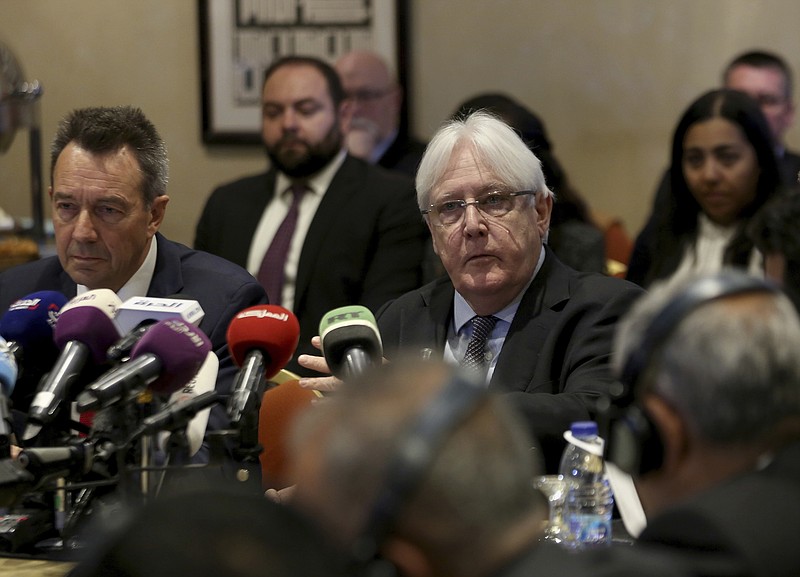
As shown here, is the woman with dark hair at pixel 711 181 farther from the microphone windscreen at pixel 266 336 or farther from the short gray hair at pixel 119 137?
the microphone windscreen at pixel 266 336

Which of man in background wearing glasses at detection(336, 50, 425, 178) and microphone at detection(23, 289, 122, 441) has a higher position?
man in background wearing glasses at detection(336, 50, 425, 178)

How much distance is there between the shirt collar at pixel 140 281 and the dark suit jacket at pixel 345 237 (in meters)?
1.22

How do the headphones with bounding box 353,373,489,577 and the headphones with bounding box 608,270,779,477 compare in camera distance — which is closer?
the headphones with bounding box 353,373,489,577

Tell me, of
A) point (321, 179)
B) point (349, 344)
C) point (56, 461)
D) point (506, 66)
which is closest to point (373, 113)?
point (506, 66)

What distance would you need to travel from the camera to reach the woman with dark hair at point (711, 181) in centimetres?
444

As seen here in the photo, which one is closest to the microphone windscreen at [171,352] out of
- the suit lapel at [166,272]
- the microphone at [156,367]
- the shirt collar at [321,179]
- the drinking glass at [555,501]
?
the microphone at [156,367]

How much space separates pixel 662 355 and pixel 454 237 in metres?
1.86

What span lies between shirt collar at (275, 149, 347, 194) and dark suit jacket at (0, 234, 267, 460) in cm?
182

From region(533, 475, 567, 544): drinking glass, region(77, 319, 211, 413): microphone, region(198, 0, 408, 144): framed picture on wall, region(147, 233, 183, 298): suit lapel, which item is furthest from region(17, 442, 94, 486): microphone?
region(198, 0, 408, 144): framed picture on wall

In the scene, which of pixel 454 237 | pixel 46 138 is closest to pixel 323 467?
pixel 454 237

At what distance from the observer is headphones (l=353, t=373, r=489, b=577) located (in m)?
1.08

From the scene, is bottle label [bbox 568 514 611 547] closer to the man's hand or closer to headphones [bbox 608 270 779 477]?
the man's hand

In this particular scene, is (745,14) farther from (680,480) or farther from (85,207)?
(680,480)

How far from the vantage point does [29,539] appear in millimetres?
2461
